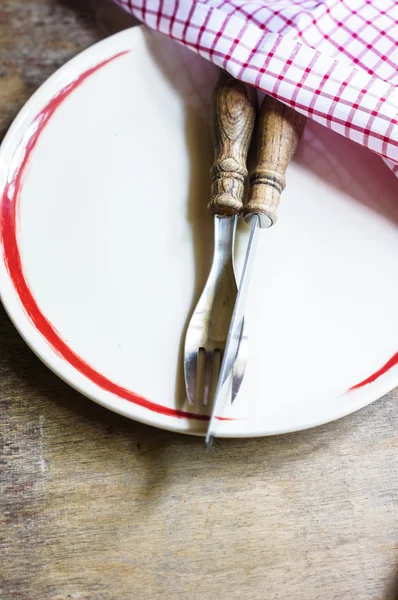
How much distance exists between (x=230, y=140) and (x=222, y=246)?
0.10 m

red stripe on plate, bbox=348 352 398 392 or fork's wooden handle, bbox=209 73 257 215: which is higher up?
fork's wooden handle, bbox=209 73 257 215

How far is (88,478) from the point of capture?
487 millimetres

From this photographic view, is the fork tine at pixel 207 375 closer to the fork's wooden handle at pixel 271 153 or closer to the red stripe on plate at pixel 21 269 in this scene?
the red stripe on plate at pixel 21 269

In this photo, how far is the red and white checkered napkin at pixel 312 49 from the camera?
536 millimetres

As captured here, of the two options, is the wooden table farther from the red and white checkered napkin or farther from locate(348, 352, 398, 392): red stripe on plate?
the red and white checkered napkin

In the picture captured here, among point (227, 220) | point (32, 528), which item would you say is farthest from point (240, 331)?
point (32, 528)

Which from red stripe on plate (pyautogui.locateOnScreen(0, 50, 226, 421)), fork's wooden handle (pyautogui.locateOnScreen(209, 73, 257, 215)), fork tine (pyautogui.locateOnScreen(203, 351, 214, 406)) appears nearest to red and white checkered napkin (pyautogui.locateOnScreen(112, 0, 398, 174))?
fork's wooden handle (pyautogui.locateOnScreen(209, 73, 257, 215))

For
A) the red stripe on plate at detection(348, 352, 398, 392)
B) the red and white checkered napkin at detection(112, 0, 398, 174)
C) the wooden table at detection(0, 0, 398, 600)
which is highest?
the red and white checkered napkin at detection(112, 0, 398, 174)

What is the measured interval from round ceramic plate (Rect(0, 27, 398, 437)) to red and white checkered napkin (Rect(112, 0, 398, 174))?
0.15 feet

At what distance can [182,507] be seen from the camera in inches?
18.8

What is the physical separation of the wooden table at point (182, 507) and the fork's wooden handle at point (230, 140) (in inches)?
7.8

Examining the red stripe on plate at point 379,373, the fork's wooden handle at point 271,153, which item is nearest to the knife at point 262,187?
the fork's wooden handle at point 271,153

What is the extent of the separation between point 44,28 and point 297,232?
383mm

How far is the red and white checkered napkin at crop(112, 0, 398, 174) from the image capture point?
0.54 metres
